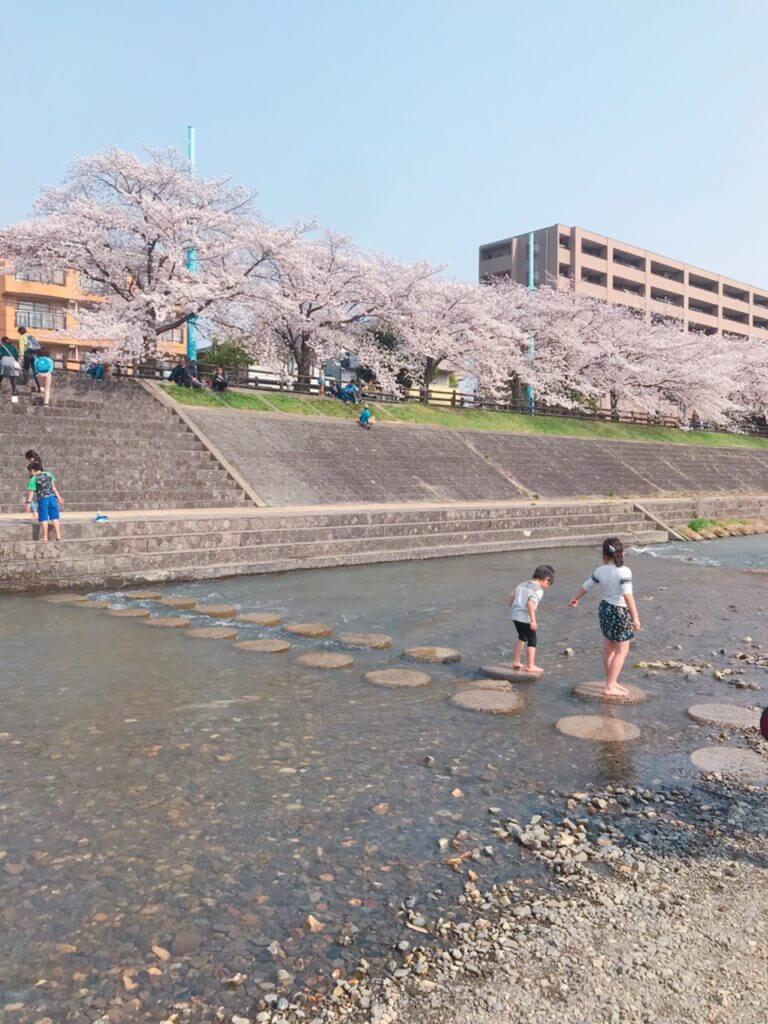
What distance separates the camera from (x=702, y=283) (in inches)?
3172

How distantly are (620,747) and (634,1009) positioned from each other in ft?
10.2

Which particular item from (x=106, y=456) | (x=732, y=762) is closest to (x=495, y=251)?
(x=106, y=456)

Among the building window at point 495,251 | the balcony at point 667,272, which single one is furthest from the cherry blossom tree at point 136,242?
the balcony at point 667,272

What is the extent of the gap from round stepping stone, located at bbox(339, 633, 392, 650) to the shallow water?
214 millimetres

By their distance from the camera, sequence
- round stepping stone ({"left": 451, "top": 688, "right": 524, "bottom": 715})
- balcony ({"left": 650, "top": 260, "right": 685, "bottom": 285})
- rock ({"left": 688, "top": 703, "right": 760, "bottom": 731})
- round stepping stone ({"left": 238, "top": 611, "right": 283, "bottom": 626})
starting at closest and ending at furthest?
rock ({"left": 688, "top": 703, "right": 760, "bottom": 731})
round stepping stone ({"left": 451, "top": 688, "right": 524, "bottom": 715})
round stepping stone ({"left": 238, "top": 611, "right": 283, "bottom": 626})
balcony ({"left": 650, "top": 260, "right": 685, "bottom": 285})

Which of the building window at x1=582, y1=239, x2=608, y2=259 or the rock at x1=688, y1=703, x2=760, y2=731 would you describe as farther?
the building window at x1=582, y1=239, x2=608, y2=259

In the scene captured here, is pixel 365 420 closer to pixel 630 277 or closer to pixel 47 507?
pixel 47 507

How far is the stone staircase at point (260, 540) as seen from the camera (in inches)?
496

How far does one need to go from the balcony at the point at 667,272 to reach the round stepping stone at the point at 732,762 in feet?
257

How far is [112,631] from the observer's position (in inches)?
377

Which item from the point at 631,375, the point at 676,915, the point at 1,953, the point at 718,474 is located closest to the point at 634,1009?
the point at 676,915

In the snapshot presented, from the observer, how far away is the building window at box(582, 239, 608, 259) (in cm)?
7050

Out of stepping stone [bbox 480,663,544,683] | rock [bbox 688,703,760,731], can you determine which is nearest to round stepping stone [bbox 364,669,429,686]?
stepping stone [bbox 480,663,544,683]

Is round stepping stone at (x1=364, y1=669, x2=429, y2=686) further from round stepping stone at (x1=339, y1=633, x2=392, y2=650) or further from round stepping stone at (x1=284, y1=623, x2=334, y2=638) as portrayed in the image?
round stepping stone at (x1=284, y1=623, x2=334, y2=638)
